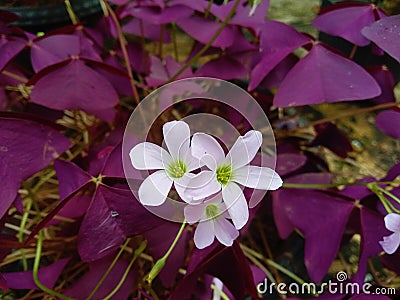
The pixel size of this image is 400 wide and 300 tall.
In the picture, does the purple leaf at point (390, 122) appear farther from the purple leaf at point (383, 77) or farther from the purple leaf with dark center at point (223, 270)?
the purple leaf with dark center at point (223, 270)

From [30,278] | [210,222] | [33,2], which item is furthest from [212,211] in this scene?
[33,2]

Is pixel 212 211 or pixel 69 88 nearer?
pixel 212 211

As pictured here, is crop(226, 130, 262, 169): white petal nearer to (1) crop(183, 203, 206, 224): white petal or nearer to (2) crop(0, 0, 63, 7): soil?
(1) crop(183, 203, 206, 224): white petal

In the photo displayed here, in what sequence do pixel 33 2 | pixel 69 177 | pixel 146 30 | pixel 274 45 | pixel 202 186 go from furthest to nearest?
pixel 33 2, pixel 146 30, pixel 274 45, pixel 69 177, pixel 202 186

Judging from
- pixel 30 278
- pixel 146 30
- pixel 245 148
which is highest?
pixel 245 148

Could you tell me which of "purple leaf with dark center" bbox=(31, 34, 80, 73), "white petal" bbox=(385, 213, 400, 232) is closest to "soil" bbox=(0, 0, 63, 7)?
"purple leaf with dark center" bbox=(31, 34, 80, 73)

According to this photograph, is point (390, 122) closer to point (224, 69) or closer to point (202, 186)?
point (224, 69)
